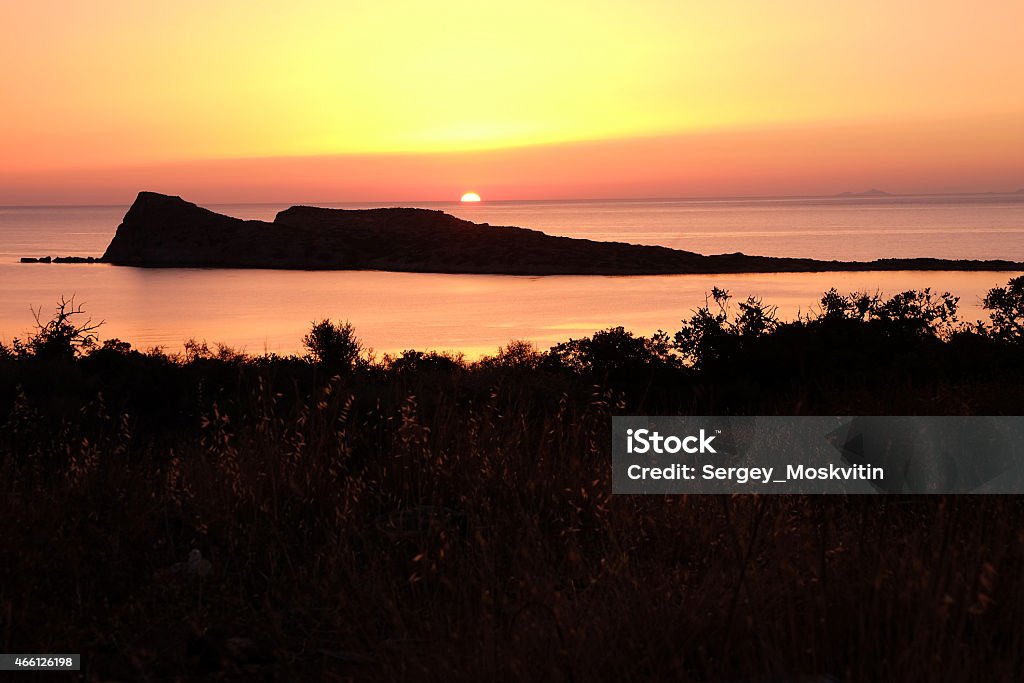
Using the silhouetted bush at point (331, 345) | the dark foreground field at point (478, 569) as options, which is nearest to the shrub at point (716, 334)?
the dark foreground field at point (478, 569)

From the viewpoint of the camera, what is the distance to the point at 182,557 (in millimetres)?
4652

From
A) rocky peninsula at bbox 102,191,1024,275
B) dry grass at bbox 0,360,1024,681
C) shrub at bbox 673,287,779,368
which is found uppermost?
rocky peninsula at bbox 102,191,1024,275

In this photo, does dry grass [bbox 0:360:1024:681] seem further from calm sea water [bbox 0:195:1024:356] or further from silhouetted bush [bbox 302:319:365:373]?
calm sea water [bbox 0:195:1024:356]

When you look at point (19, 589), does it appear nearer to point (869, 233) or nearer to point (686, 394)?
point (686, 394)

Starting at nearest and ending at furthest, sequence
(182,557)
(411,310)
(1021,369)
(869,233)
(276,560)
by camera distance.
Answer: (276,560)
(182,557)
(1021,369)
(411,310)
(869,233)

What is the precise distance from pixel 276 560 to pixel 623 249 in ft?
166

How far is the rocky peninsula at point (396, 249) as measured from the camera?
4972cm

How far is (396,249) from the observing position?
56.8 meters

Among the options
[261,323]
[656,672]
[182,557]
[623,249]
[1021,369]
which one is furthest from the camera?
[623,249]

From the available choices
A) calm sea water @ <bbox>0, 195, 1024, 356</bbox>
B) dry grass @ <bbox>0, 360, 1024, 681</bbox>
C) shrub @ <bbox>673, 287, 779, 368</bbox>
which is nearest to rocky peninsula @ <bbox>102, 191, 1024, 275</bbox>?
calm sea water @ <bbox>0, 195, 1024, 356</bbox>

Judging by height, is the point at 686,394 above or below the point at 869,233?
below

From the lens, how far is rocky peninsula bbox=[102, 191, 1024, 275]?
4972cm

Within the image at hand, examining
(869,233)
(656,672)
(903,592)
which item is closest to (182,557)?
(656,672)

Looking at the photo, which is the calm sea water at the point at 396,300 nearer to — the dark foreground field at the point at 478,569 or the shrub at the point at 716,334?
the shrub at the point at 716,334
